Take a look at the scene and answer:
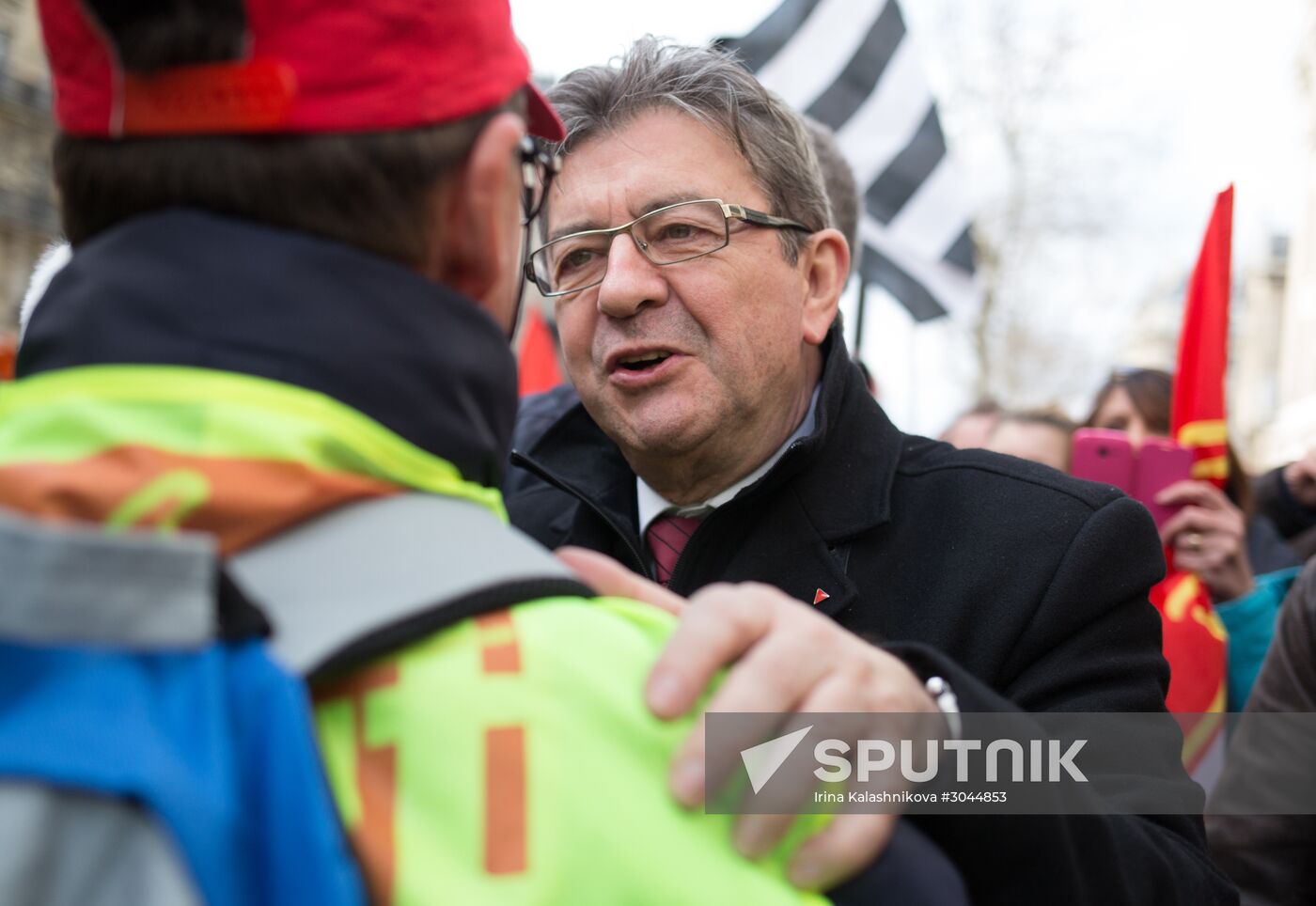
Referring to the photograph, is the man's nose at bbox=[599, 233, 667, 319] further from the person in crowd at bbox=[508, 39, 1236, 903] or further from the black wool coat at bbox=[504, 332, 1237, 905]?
the black wool coat at bbox=[504, 332, 1237, 905]

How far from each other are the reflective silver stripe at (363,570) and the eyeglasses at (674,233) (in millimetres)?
1399

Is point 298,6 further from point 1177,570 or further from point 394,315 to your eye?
point 1177,570

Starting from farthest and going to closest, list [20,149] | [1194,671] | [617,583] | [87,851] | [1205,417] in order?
1. [20,149]
2. [1205,417]
3. [1194,671]
4. [617,583]
5. [87,851]

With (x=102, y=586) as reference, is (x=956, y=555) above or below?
below

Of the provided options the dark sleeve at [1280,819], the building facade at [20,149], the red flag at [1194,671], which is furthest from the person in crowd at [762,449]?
the building facade at [20,149]

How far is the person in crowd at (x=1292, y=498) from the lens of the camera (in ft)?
15.7

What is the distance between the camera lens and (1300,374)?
30.9m

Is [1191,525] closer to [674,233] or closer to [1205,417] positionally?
[1205,417]

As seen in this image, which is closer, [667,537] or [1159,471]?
[667,537]

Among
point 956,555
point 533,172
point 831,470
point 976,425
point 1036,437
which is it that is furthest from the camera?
point 976,425

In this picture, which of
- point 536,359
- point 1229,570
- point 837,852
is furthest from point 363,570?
point 536,359

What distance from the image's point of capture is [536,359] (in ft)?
15.8

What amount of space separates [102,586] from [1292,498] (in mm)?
4994

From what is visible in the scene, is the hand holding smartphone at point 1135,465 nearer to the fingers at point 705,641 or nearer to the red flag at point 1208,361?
the red flag at point 1208,361
